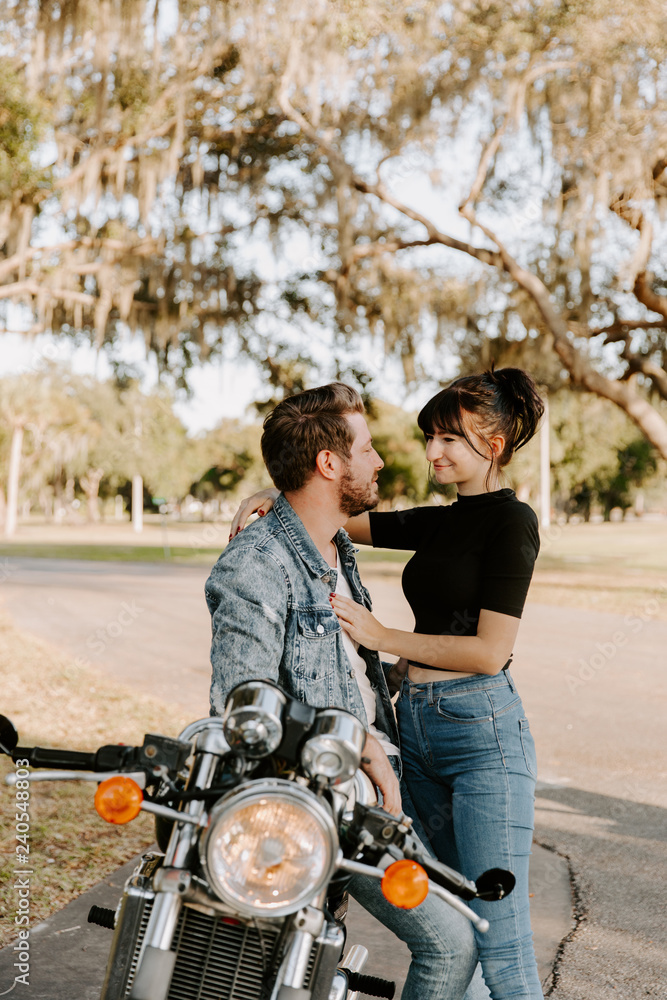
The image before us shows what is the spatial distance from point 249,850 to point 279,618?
70cm

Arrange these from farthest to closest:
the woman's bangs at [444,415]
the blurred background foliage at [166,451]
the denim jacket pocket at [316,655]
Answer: the blurred background foliage at [166,451] → the woman's bangs at [444,415] → the denim jacket pocket at [316,655]

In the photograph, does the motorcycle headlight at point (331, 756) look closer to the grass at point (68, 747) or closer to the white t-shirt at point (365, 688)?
the white t-shirt at point (365, 688)

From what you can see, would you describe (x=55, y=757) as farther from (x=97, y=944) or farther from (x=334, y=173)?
(x=334, y=173)

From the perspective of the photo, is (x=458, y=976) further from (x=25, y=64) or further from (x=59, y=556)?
(x=59, y=556)

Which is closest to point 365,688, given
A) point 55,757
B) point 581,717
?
point 55,757

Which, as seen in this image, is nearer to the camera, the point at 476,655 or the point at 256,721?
the point at 256,721

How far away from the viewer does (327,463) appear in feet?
7.32

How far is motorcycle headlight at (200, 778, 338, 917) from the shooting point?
1353 millimetres

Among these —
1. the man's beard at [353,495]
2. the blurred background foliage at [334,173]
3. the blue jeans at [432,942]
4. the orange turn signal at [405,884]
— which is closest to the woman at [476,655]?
the blue jeans at [432,942]

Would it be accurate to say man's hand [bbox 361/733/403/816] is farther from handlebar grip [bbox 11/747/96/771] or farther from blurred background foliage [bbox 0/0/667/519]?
blurred background foliage [bbox 0/0/667/519]

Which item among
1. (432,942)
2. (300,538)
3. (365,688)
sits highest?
(300,538)

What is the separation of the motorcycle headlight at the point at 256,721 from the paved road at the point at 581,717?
A: 2.25 meters

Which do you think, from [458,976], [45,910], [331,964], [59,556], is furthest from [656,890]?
[59,556]

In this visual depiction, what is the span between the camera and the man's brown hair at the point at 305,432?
222 centimetres
